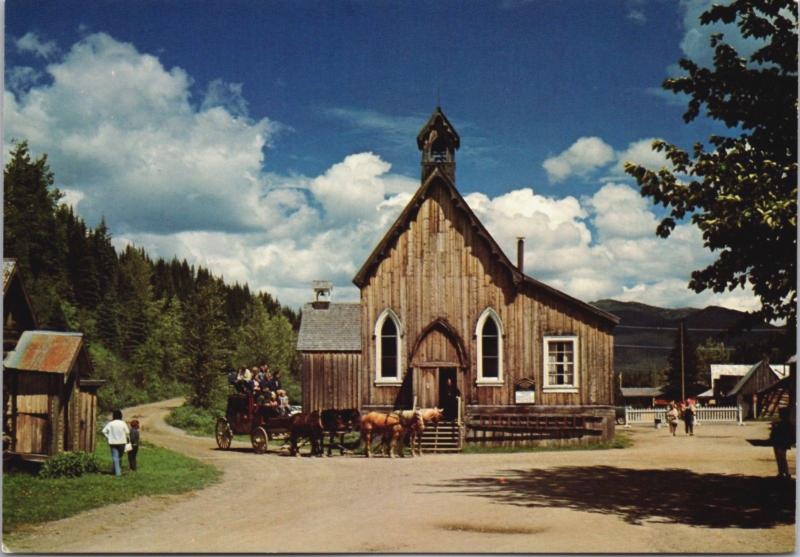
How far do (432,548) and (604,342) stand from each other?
16.3 m

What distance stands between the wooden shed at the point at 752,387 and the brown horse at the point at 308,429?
2406cm

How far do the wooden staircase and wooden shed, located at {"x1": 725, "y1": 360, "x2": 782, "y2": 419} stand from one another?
19.9m

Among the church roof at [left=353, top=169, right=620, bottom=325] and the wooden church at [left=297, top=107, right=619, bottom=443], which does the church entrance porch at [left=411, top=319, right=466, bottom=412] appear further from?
the church roof at [left=353, top=169, right=620, bottom=325]

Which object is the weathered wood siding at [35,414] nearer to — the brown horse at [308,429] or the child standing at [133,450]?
the child standing at [133,450]

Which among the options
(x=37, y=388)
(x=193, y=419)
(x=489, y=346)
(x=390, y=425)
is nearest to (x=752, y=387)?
(x=489, y=346)

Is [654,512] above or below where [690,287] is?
below

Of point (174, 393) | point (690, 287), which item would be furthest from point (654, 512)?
point (174, 393)

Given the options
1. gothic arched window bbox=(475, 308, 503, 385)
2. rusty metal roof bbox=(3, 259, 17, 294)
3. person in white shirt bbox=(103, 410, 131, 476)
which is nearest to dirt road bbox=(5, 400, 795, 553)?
person in white shirt bbox=(103, 410, 131, 476)

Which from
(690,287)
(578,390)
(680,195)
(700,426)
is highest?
(680,195)

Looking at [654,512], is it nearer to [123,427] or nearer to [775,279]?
[775,279]

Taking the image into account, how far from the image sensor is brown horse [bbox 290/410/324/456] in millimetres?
22547

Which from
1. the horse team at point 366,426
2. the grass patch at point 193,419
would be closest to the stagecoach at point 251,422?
the horse team at point 366,426

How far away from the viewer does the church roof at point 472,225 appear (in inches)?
1002

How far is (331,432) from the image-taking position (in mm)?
22703
